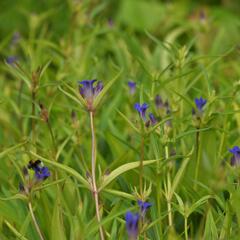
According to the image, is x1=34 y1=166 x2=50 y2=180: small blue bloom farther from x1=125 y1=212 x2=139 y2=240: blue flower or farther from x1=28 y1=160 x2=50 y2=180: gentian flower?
x1=125 y1=212 x2=139 y2=240: blue flower

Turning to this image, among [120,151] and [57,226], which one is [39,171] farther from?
[120,151]

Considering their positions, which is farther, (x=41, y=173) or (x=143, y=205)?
(x=41, y=173)

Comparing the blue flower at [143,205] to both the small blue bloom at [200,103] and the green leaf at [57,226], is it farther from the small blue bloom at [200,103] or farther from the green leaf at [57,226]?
the small blue bloom at [200,103]

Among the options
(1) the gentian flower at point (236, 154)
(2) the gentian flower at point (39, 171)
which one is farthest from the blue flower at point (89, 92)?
(1) the gentian flower at point (236, 154)

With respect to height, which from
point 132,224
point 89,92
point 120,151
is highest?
point 89,92

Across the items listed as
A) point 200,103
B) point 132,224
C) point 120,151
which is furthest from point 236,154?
point 120,151

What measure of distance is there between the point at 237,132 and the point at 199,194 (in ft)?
1.46

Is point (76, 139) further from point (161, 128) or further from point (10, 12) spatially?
point (10, 12)

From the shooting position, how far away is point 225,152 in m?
1.83

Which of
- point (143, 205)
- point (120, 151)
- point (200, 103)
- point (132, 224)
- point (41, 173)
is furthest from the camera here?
point (120, 151)

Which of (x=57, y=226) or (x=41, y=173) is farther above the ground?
(x=41, y=173)

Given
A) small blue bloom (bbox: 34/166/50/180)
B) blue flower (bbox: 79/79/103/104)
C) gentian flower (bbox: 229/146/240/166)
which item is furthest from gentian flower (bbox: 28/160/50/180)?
gentian flower (bbox: 229/146/240/166)

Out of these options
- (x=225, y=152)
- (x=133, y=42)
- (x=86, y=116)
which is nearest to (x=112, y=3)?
(x=133, y=42)

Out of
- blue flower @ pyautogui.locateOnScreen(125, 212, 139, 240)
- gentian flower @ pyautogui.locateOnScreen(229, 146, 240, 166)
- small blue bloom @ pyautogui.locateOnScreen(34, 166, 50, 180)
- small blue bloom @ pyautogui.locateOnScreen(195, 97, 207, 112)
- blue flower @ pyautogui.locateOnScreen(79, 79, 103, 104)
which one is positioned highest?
blue flower @ pyautogui.locateOnScreen(79, 79, 103, 104)
